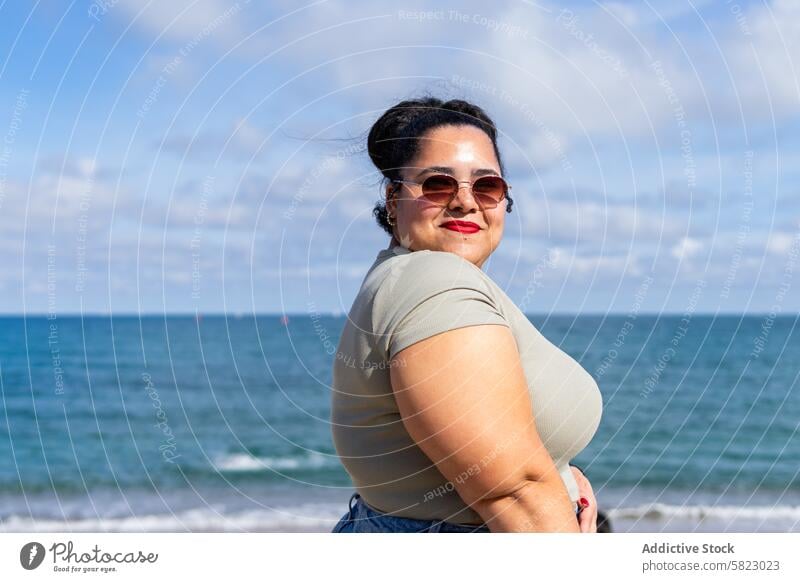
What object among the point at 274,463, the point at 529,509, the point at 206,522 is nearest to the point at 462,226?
the point at 529,509

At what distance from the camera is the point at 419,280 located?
2262mm

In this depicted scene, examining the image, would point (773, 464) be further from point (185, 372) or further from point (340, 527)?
point (185, 372)

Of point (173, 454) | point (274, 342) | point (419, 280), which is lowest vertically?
point (274, 342)

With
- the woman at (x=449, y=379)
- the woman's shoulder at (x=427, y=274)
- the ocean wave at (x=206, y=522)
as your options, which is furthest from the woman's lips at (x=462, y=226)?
the ocean wave at (x=206, y=522)

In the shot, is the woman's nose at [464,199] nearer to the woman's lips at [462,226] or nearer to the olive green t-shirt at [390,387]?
the woman's lips at [462,226]

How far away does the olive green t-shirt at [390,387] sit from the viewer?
2.21 meters

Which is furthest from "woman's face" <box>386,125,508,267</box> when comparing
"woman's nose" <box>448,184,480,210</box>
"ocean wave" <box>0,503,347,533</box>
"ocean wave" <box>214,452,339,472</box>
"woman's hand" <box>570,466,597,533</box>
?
"ocean wave" <box>214,452,339,472</box>

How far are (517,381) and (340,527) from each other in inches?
39.1

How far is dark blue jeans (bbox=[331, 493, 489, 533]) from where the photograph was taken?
2443 millimetres

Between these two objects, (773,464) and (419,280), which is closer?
(419,280)

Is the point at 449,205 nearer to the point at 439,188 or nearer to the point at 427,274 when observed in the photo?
the point at 439,188

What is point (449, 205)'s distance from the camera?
8.74ft
